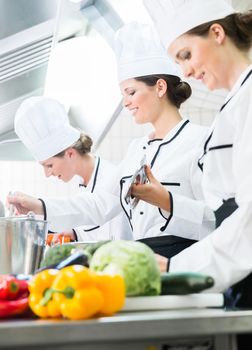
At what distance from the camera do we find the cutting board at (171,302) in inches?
41.1

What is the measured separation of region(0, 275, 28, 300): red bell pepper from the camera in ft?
3.28

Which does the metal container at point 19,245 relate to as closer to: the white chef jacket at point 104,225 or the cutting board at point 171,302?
the cutting board at point 171,302

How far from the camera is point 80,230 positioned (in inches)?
133

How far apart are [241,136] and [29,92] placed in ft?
5.70

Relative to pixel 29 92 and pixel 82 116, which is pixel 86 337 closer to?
pixel 29 92

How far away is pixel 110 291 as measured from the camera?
3.10 ft

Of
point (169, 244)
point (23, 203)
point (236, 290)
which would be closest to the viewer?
point (236, 290)

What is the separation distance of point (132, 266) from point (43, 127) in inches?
74.1

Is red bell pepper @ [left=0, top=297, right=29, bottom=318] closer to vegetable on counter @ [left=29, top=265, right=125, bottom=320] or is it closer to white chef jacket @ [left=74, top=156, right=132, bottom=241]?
vegetable on counter @ [left=29, top=265, right=125, bottom=320]

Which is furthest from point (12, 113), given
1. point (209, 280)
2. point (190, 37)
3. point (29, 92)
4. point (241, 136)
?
point (209, 280)

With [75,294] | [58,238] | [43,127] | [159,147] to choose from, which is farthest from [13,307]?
[58,238]

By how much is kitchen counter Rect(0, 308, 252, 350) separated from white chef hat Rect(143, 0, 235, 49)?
0.98m

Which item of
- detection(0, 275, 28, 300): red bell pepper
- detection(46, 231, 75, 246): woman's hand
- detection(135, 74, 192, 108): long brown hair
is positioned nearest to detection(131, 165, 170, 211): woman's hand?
detection(135, 74, 192, 108): long brown hair

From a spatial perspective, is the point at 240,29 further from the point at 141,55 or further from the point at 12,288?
the point at 12,288
